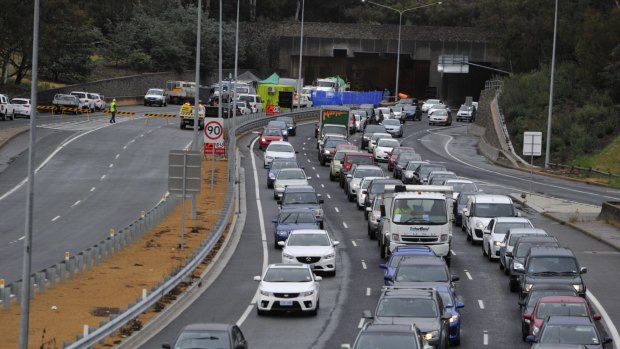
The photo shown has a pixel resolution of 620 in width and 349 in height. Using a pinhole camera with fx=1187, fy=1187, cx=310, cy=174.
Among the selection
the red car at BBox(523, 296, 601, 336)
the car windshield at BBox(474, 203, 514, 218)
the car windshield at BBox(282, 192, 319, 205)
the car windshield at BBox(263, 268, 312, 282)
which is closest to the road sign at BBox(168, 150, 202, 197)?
the car windshield at BBox(282, 192, 319, 205)

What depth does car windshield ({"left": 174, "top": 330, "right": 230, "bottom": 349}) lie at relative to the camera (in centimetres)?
2055

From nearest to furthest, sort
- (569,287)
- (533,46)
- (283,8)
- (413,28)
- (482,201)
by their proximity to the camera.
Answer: (569,287), (482,201), (533,46), (413,28), (283,8)

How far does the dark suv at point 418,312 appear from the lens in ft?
78.6

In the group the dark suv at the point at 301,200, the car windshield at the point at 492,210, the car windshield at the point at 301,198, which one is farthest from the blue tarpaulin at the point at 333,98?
the car windshield at the point at 492,210

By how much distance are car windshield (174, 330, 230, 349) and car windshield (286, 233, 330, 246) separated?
1528 cm

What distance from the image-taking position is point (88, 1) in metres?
110

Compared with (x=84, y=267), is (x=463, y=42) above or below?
above

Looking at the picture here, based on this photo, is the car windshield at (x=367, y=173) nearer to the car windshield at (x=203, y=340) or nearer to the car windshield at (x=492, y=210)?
the car windshield at (x=492, y=210)

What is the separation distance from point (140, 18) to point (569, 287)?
101 meters

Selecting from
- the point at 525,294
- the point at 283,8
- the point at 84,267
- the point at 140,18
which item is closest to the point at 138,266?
the point at 84,267

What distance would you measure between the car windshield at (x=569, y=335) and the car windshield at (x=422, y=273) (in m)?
6.87

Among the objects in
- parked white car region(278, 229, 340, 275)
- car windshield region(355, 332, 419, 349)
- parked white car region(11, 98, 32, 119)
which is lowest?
parked white car region(278, 229, 340, 275)

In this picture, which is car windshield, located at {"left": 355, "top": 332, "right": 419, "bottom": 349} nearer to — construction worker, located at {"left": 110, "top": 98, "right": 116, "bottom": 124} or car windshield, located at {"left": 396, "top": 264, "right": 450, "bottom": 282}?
car windshield, located at {"left": 396, "top": 264, "right": 450, "bottom": 282}

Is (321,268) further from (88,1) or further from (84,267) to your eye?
(88,1)
